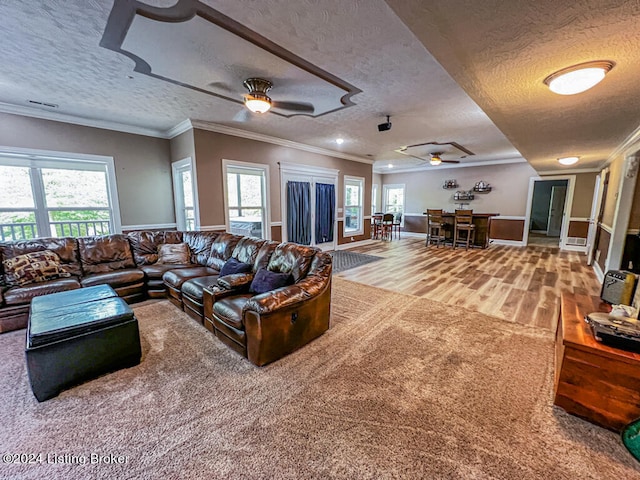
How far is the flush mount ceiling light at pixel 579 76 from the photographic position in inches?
73.5

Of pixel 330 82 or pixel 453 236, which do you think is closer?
pixel 330 82

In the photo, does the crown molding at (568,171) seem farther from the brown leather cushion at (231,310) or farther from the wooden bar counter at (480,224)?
the brown leather cushion at (231,310)

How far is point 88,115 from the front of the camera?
4027 mm

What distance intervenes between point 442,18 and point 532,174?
340 inches

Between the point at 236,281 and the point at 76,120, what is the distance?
4.08 meters

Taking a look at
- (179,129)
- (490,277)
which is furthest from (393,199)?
(179,129)

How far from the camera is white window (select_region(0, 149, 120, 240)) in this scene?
3.77m

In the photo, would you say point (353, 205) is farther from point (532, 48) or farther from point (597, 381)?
point (597, 381)

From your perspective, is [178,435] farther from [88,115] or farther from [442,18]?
[88,115]

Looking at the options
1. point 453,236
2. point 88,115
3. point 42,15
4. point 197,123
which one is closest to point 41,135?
point 88,115

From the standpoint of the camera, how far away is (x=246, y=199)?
526 centimetres

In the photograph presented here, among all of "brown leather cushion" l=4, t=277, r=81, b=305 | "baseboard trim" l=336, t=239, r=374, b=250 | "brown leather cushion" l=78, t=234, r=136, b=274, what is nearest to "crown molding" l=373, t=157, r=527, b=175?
"baseboard trim" l=336, t=239, r=374, b=250

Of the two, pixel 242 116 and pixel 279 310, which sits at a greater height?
pixel 242 116

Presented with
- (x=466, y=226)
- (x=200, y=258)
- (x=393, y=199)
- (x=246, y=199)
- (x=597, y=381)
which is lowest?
(x=597, y=381)
